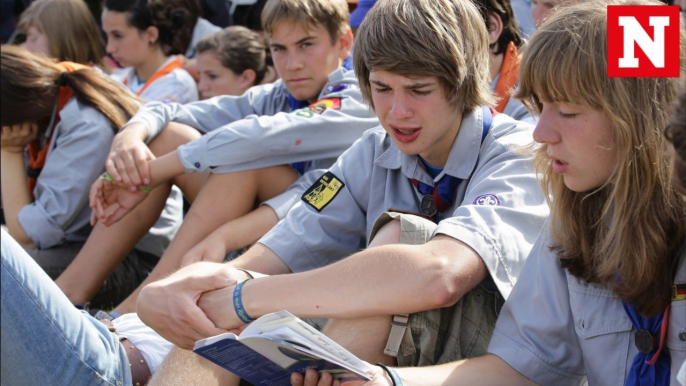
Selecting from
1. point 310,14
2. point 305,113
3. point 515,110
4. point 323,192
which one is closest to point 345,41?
point 310,14

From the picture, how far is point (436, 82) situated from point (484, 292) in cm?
69

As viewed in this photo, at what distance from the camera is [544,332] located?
6.96 feet

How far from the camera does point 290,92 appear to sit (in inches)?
156

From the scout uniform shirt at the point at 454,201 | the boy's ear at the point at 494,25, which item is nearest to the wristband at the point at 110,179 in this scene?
the scout uniform shirt at the point at 454,201

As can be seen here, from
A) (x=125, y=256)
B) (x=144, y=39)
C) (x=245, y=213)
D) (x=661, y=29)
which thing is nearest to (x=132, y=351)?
(x=245, y=213)

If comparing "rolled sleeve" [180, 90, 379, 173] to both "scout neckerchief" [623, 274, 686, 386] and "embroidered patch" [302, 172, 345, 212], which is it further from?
"scout neckerchief" [623, 274, 686, 386]

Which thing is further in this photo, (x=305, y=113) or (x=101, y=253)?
(x=101, y=253)

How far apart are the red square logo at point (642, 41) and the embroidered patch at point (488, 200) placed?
1.97 feet

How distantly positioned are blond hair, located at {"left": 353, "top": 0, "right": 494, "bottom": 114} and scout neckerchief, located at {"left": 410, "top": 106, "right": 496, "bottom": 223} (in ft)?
0.27

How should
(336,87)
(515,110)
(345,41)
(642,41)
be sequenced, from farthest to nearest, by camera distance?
(345,41) < (336,87) < (515,110) < (642,41)

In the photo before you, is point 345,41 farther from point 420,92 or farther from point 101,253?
point 101,253

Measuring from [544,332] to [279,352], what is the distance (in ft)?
2.31

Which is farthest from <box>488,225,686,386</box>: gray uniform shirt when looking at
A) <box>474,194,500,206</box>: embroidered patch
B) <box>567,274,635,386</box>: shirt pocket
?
<box>474,194,500,206</box>: embroidered patch

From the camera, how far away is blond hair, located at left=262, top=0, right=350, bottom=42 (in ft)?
12.4
